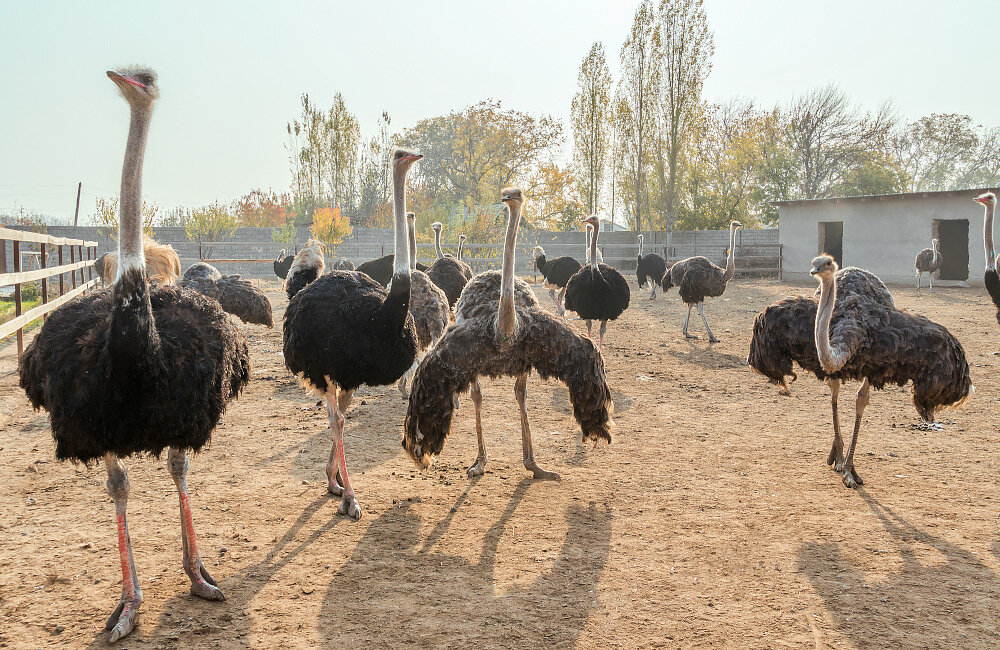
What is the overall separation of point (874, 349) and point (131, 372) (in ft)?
13.4

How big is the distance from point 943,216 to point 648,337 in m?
13.4

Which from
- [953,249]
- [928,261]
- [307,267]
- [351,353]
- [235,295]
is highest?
[953,249]

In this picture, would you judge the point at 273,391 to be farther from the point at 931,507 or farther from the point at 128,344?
the point at 931,507

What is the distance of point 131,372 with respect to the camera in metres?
2.64

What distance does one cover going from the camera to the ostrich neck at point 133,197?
8.71ft

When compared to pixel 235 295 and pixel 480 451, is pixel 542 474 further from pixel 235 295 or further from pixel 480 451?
pixel 235 295

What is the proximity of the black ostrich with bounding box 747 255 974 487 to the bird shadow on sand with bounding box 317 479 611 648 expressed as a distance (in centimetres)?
184

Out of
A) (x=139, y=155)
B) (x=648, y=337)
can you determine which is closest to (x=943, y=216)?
(x=648, y=337)

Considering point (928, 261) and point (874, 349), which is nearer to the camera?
point (874, 349)

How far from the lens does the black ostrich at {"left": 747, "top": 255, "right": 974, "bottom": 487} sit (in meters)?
4.22

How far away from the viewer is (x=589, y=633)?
2867 millimetres

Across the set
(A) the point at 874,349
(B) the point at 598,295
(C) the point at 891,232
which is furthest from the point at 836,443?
(C) the point at 891,232

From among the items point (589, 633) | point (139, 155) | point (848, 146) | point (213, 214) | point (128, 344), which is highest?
point (848, 146)

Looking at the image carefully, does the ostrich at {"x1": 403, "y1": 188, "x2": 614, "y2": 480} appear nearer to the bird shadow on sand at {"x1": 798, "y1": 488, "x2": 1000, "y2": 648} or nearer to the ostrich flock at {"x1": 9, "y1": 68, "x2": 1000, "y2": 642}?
the ostrich flock at {"x1": 9, "y1": 68, "x2": 1000, "y2": 642}
